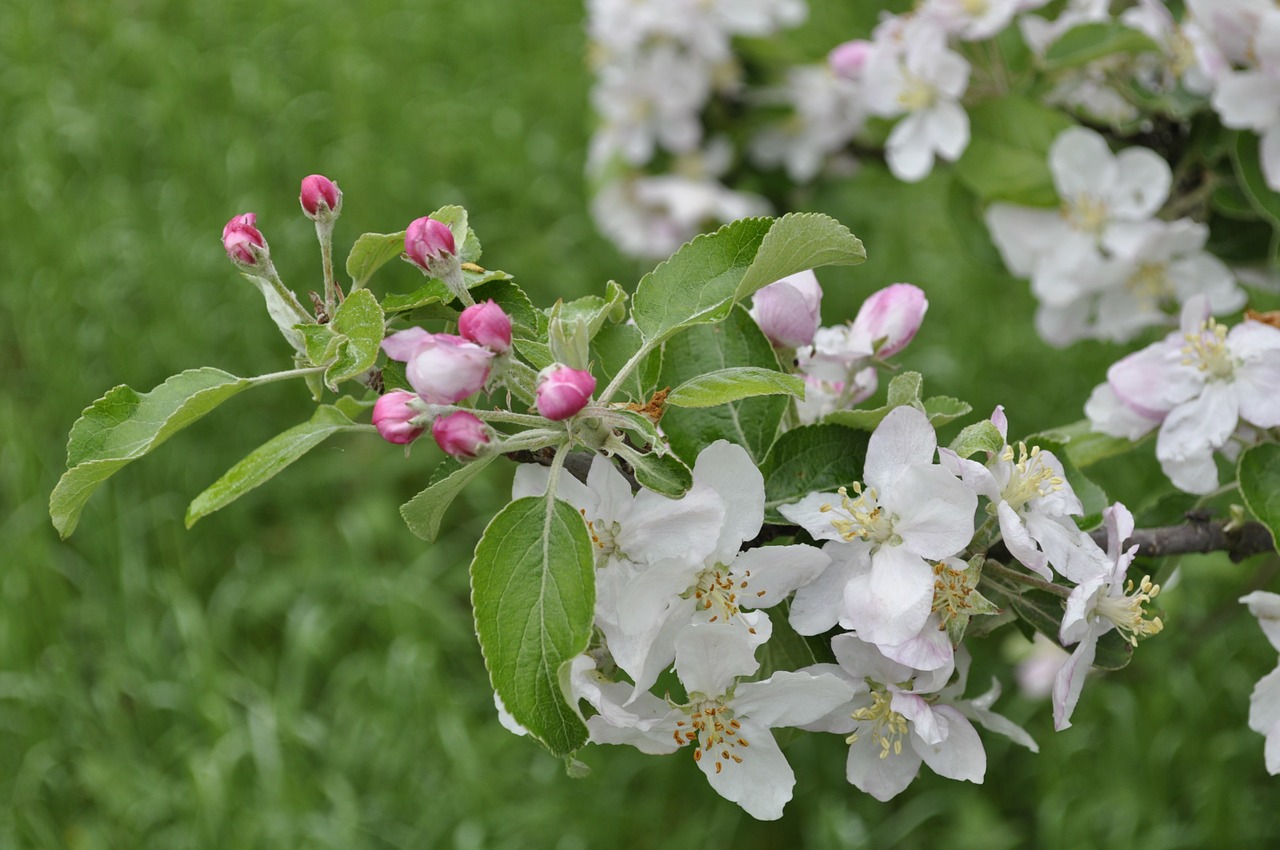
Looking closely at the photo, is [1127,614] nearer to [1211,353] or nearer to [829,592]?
[829,592]

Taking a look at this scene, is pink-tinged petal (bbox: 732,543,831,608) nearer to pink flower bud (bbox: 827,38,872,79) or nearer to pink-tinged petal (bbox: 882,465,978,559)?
pink-tinged petal (bbox: 882,465,978,559)

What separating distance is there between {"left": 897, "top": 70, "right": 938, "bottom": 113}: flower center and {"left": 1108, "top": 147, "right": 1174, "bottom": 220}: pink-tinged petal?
25cm

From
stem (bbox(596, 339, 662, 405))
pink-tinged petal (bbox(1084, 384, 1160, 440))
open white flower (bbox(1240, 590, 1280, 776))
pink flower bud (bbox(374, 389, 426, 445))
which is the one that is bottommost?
open white flower (bbox(1240, 590, 1280, 776))

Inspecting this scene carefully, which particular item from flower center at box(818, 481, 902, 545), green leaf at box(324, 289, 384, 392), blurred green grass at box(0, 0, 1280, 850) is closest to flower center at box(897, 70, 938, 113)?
blurred green grass at box(0, 0, 1280, 850)

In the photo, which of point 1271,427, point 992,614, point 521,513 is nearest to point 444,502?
point 521,513

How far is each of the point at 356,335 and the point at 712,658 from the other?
0.29 meters

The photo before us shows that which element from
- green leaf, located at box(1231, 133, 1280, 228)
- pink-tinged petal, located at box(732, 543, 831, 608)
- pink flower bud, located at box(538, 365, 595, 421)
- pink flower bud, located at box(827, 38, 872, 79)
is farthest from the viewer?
pink flower bud, located at box(827, 38, 872, 79)

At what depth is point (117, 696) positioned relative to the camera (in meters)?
2.61

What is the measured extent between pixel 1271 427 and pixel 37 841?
222 cm

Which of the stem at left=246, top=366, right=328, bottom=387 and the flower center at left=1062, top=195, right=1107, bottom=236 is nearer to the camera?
the stem at left=246, top=366, right=328, bottom=387

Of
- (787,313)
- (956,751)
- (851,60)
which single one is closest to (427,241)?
(787,313)

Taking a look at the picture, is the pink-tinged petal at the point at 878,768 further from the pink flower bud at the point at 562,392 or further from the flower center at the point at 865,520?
the pink flower bud at the point at 562,392

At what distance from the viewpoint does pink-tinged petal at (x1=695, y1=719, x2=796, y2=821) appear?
83 cm

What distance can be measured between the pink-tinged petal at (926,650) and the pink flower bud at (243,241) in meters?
0.47
